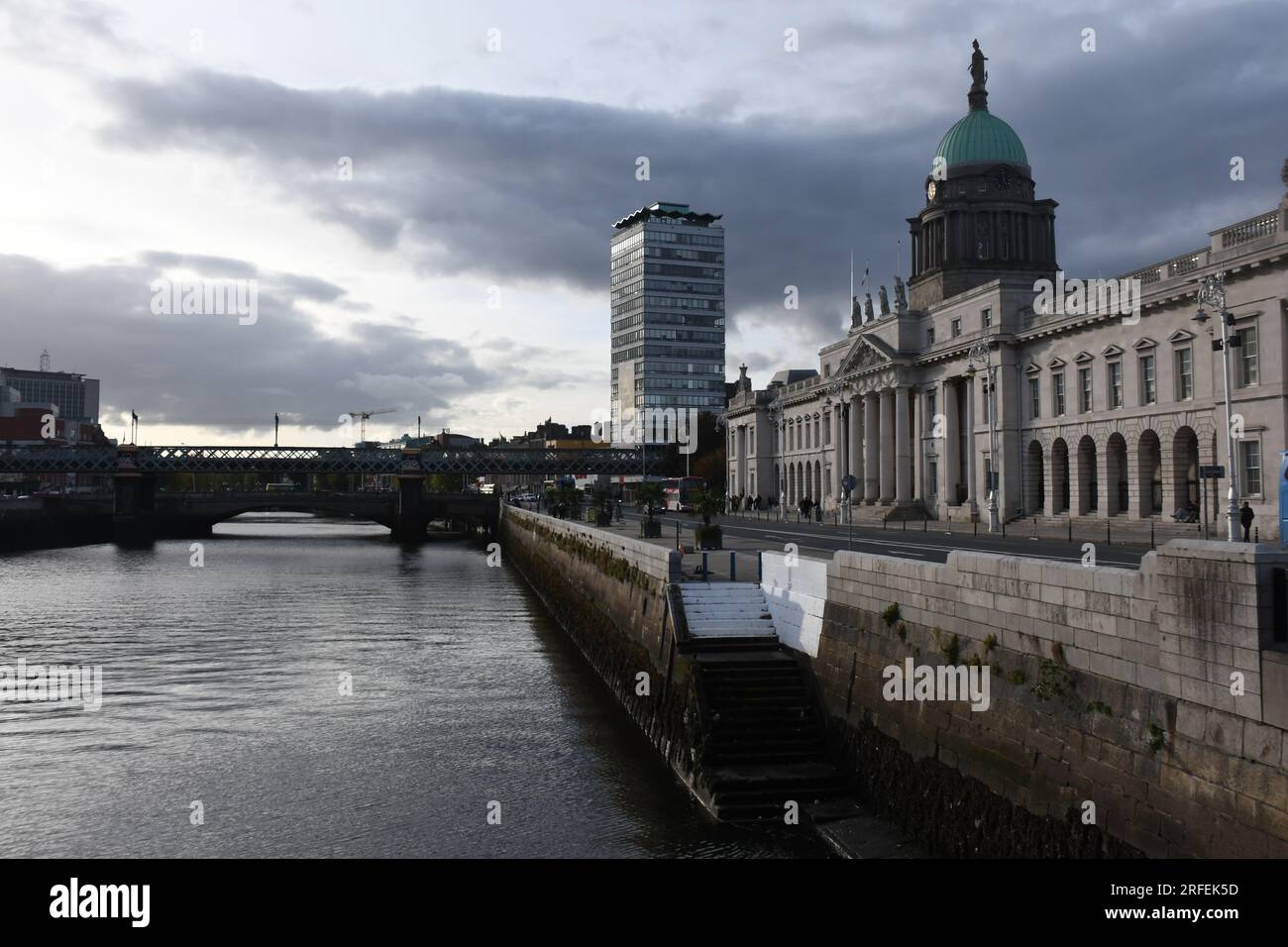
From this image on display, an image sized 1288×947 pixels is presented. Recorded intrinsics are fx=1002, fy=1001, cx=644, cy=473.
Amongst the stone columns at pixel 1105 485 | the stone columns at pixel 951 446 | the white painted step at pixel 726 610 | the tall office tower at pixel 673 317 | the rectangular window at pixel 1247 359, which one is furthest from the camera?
the tall office tower at pixel 673 317

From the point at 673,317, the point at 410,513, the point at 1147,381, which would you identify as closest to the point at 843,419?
the point at 1147,381

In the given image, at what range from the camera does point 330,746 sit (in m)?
23.7

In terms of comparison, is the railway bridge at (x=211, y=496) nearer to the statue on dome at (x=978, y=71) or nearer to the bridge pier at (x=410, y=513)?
the bridge pier at (x=410, y=513)

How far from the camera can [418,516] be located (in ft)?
388

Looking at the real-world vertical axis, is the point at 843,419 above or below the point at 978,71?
below

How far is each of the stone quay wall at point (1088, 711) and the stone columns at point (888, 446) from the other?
228 feet

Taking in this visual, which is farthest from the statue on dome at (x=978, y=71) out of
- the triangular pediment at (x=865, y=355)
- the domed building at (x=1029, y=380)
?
the triangular pediment at (x=865, y=355)

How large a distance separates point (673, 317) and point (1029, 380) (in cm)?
13057

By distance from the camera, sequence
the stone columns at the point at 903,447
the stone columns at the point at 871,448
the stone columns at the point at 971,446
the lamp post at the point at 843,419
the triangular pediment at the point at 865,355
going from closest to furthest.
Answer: the stone columns at the point at 971,446 < the stone columns at the point at 903,447 < the triangular pediment at the point at 865,355 < the stone columns at the point at 871,448 < the lamp post at the point at 843,419

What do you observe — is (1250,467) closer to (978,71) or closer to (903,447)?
(903,447)

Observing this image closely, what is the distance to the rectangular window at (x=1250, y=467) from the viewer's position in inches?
1806

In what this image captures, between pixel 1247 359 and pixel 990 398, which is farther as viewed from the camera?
pixel 990 398
